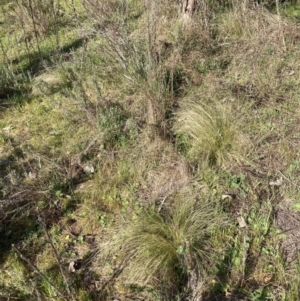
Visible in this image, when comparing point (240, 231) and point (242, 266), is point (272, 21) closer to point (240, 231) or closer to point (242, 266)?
point (240, 231)

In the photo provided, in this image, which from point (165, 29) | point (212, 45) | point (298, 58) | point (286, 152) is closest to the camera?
point (286, 152)

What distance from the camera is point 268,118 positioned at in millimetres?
3670

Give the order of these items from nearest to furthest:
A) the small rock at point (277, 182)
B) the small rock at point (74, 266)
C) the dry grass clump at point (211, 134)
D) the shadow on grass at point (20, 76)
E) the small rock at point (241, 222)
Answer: the small rock at point (74, 266) → the small rock at point (241, 222) → the small rock at point (277, 182) → the dry grass clump at point (211, 134) → the shadow on grass at point (20, 76)

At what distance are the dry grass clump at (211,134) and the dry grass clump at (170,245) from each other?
1.93ft

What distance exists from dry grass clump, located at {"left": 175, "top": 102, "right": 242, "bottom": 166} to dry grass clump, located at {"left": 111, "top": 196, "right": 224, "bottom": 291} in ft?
1.93

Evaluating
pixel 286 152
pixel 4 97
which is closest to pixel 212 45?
pixel 286 152

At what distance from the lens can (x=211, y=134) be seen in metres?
3.35

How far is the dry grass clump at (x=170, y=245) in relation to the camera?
2467 mm

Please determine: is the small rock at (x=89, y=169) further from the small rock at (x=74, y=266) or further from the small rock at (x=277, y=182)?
the small rock at (x=277, y=182)

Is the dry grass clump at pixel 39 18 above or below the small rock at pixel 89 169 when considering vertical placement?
above

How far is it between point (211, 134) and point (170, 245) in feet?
3.82

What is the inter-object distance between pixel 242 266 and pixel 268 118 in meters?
1.69

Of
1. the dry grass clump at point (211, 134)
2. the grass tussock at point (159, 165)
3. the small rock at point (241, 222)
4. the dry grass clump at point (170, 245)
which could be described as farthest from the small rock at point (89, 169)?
the small rock at point (241, 222)

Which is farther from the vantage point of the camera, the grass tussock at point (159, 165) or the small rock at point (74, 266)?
the small rock at point (74, 266)
